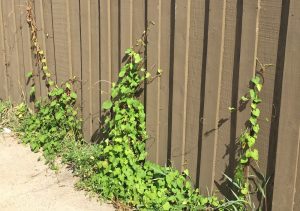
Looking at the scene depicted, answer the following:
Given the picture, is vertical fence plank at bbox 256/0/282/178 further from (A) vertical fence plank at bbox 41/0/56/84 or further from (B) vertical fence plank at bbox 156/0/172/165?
(A) vertical fence plank at bbox 41/0/56/84

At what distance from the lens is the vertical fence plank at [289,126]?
312 cm

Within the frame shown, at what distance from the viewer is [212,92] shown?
3707 mm

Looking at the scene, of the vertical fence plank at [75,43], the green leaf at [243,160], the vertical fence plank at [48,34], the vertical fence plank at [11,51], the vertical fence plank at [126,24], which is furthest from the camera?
the vertical fence plank at [11,51]

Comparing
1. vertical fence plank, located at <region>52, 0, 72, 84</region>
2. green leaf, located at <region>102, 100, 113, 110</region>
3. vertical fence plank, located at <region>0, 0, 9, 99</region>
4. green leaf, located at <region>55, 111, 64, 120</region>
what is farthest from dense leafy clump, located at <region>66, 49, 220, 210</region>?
vertical fence plank, located at <region>0, 0, 9, 99</region>

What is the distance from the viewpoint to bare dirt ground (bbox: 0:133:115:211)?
14.2 feet

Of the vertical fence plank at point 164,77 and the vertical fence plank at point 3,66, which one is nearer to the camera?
the vertical fence plank at point 164,77

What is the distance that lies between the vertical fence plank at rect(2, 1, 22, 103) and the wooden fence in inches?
29.6

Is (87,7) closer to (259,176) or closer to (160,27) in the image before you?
(160,27)

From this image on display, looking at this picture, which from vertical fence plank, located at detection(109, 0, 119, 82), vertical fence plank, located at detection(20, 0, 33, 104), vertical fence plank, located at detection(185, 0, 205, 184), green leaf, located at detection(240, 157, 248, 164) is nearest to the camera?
green leaf, located at detection(240, 157, 248, 164)

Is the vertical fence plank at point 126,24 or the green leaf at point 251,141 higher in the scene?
the vertical fence plank at point 126,24

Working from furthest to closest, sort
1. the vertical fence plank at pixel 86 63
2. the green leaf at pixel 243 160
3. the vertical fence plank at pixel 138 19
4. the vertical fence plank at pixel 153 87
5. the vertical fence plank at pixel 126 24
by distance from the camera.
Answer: the vertical fence plank at pixel 86 63 → the vertical fence plank at pixel 126 24 → the vertical fence plank at pixel 138 19 → the vertical fence plank at pixel 153 87 → the green leaf at pixel 243 160

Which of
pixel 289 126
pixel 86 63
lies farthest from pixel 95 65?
pixel 289 126

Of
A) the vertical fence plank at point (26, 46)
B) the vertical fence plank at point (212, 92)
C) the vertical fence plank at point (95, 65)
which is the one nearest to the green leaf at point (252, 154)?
the vertical fence plank at point (212, 92)

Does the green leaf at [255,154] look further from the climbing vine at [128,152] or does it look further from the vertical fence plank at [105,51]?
the vertical fence plank at [105,51]
